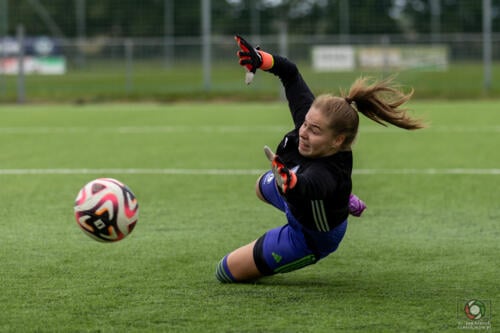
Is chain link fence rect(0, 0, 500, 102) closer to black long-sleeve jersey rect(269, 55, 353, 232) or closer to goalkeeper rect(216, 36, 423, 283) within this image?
goalkeeper rect(216, 36, 423, 283)

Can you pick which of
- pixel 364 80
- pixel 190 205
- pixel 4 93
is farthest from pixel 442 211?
pixel 4 93

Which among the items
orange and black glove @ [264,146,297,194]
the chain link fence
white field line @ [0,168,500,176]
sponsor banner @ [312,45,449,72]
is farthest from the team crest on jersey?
sponsor banner @ [312,45,449,72]

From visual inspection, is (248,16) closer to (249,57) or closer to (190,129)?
(190,129)

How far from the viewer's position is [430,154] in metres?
12.1

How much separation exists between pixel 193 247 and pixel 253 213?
1.48 meters

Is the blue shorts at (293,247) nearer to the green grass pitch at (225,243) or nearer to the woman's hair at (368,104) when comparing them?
the green grass pitch at (225,243)

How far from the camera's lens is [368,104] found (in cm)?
551

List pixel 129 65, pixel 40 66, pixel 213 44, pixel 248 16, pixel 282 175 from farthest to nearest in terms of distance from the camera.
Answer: pixel 248 16, pixel 40 66, pixel 129 65, pixel 213 44, pixel 282 175

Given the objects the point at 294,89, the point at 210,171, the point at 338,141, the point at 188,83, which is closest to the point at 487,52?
the point at 188,83

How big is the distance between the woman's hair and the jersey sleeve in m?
0.34

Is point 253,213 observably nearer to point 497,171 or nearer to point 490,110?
point 497,171

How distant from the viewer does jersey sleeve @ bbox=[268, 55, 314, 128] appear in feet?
19.1

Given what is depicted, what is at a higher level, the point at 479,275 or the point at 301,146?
the point at 301,146

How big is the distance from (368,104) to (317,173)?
27.4 inches
